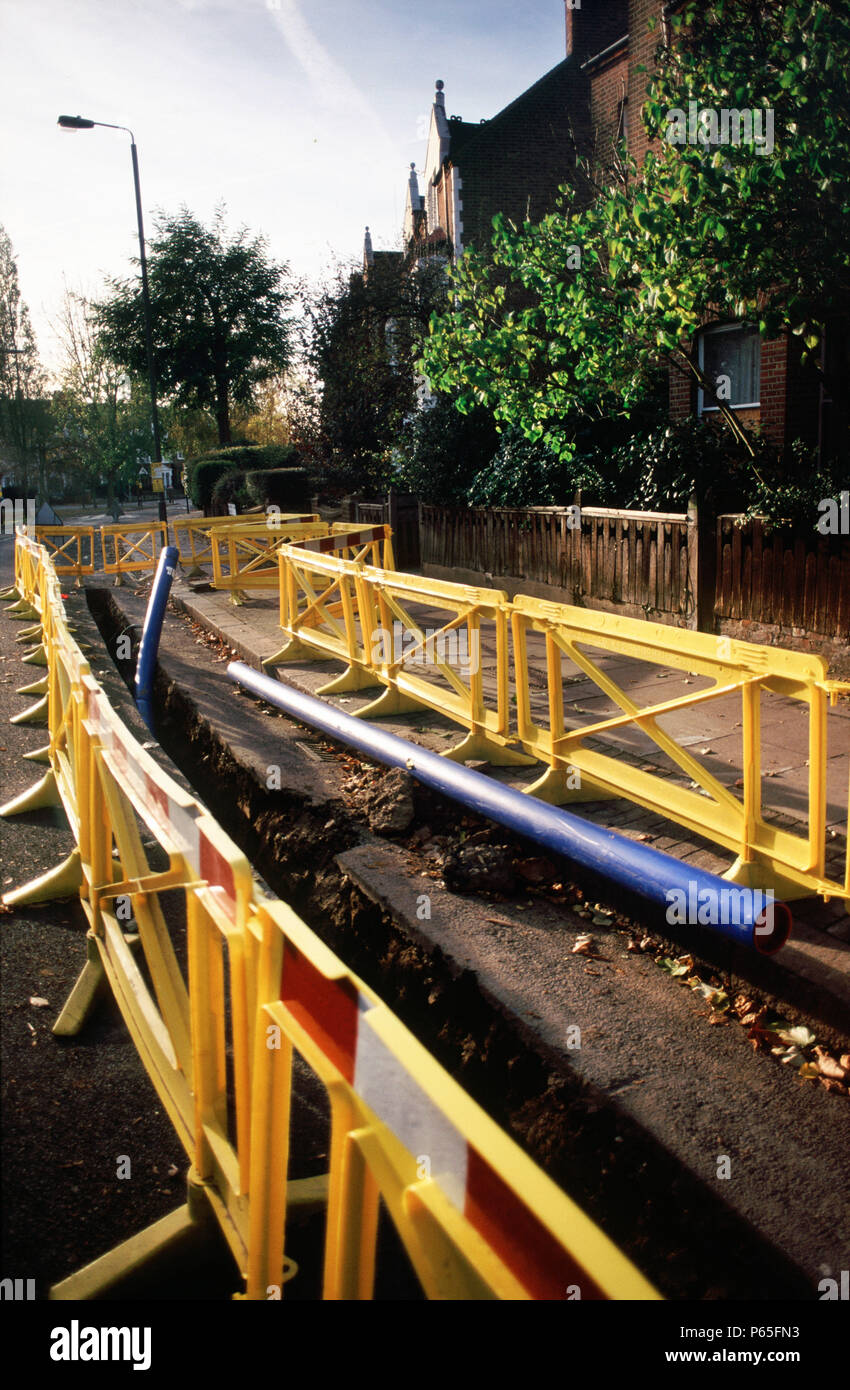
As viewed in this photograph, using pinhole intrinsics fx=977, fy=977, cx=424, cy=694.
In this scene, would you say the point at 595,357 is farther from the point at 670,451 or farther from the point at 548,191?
the point at 548,191

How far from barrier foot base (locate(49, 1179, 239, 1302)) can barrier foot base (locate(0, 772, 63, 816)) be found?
152 inches

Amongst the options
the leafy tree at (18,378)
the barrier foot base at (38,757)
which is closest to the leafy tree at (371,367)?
the barrier foot base at (38,757)

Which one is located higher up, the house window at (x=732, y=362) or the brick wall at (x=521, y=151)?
the brick wall at (x=521, y=151)

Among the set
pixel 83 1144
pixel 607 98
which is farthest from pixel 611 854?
pixel 607 98

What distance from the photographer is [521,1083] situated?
11.9 ft

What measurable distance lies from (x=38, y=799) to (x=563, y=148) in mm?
23696

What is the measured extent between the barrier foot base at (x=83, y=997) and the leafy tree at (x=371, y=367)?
16.5 meters

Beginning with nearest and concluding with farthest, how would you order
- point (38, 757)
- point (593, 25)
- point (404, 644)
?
point (38, 757)
point (404, 644)
point (593, 25)

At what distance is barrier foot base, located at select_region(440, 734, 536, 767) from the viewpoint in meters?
6.31

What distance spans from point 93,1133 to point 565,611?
331 centimetres

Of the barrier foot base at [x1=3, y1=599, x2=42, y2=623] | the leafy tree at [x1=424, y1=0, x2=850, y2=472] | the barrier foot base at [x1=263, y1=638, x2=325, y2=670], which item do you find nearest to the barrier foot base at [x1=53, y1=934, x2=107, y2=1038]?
the barrier foot base at [x1=263, y1=638, x2=325, y2=670]

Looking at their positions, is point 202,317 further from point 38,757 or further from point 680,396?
point 38,757

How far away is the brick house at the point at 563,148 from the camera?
13445 mm

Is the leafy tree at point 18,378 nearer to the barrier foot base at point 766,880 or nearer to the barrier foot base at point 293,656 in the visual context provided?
the barrier foot base at point 293,656
